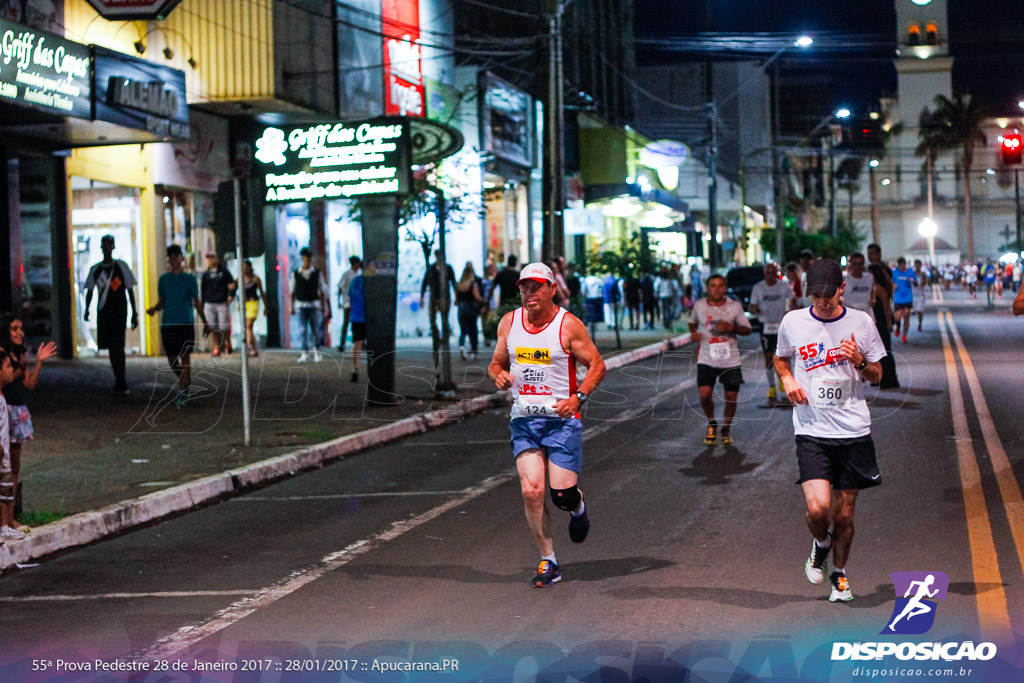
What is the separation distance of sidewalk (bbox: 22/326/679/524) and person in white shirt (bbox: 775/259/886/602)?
18.0 feet

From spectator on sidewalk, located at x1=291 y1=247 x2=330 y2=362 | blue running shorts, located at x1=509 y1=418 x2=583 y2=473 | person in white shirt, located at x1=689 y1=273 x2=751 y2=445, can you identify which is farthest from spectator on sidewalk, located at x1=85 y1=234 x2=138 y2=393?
blue running shorts, located at x1=509 y1=418 x2=583 y2=473

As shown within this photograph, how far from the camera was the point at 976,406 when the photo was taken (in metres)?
15.3

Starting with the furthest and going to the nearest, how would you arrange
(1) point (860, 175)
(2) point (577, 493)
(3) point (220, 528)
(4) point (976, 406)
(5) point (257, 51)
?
(1) point (860, 175), (5) point (257, 51), (4) point (976, 406), (3) point (220, 528), (2) point (577, 493)

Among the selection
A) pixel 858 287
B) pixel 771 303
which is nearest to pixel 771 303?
pixel 771 303

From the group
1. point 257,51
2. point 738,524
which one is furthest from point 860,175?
point 738,524

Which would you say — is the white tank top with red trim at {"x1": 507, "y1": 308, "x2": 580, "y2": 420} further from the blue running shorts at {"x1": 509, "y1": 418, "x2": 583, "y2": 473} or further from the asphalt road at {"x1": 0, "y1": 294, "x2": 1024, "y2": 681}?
the asphalt road at {"x1": 0, "y1": 294, "x2": 1024, "y2": 681}

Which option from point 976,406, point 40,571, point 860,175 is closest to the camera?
point 40,571

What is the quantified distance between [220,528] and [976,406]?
9.61 meters

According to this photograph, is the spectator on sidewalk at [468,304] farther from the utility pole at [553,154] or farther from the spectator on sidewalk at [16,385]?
the spectator on sidewalk at [16,385]

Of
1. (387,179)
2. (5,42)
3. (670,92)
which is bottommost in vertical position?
(387,179)

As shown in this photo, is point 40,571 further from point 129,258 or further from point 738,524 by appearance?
point 129,258

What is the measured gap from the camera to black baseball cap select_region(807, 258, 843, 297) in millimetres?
6676

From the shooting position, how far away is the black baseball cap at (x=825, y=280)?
21.9 ft

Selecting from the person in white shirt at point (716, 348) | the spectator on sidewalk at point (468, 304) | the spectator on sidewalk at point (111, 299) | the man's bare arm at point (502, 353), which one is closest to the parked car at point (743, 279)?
the spectator on sidewalk at point (468, 304)
